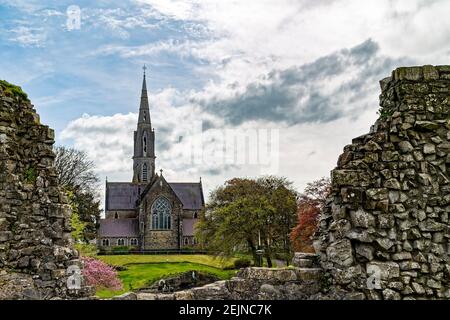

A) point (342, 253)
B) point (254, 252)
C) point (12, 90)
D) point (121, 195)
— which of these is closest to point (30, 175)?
point (12, 90)

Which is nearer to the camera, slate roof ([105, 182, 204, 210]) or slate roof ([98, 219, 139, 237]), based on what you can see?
slate roof ([98, 219, 139, 237])

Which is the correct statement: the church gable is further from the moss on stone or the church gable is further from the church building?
the moss on stone

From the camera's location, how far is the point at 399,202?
761 centimetres

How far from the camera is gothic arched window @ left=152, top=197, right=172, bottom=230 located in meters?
78.8

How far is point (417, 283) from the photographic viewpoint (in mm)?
7402

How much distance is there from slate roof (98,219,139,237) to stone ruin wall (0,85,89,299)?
69095 millimetres

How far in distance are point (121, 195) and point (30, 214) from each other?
79802 mm

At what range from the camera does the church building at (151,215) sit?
7712cm

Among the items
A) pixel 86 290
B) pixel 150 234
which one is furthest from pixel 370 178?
pixel 150 234

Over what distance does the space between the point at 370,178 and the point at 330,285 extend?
5.64 feet

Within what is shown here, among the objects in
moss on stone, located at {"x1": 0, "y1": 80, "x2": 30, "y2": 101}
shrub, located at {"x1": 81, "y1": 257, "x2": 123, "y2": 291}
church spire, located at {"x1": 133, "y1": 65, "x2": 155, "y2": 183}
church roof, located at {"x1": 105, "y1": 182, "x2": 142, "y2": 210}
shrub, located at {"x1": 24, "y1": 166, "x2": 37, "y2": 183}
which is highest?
church spire, located at {"x1": 133, "y1": 65, "x2": 155, "y2": 183}

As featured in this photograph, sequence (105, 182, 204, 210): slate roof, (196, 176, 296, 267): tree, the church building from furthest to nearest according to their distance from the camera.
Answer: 1. (105, 182, 204, 210): slate roof
2. the church building
3. (196, 176, 296, 267): tree

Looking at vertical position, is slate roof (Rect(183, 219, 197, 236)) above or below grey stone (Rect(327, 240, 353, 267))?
below

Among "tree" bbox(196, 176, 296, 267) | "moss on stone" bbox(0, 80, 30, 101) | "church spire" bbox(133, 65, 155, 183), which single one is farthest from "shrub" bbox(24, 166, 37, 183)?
"church spire" bbox(133, 65, 155, 183)
